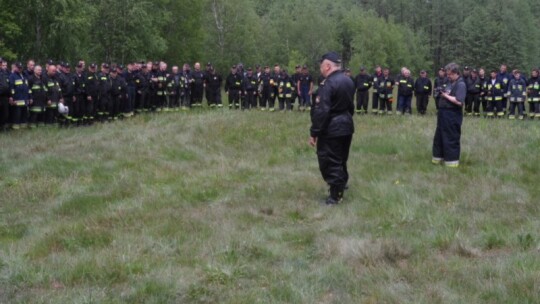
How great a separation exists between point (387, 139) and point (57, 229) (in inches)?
343

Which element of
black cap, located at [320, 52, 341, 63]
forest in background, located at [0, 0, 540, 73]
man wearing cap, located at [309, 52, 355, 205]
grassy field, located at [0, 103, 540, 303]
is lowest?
grassy field, located at [0, 103, 540, 303]

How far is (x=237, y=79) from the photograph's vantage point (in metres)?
23.3

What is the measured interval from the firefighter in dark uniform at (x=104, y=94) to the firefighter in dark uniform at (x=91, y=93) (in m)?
0.13

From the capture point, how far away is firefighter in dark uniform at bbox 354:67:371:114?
72.2 feet

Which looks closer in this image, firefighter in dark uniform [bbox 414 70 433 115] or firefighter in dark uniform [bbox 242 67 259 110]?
firefighter in dark uniform [bbox 414 70 433 115]

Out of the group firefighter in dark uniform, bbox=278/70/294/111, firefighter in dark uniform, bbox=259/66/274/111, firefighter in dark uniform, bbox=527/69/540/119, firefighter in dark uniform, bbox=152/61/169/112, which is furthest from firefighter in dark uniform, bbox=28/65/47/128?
firefighter in dark uniform, bbox=527/69/540/119

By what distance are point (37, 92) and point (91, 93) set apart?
6.74 ft

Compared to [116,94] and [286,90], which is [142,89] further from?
[286,90]

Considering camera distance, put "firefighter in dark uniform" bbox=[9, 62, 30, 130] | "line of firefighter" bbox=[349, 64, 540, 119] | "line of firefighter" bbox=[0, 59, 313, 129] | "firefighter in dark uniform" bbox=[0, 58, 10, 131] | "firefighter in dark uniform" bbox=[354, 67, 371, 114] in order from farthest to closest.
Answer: "firefighter in dark uniform" bbox=[354, 67, 371, 114] → "line of firefighter" bbox=[349, 64, 540, 119] → "line of firefighter" bbox=[0, 59, 313, 129] → "firefighter in dark uniform" bbox=[9, 62, 30, 130] → "firefighter in dark uniform" bbox=[0, 58, 10, 131]

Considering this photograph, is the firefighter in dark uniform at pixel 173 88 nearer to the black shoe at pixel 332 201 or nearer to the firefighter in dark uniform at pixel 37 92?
the firefighter in dark uniform at pixel 37 92

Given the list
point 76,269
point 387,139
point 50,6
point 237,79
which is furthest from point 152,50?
point 76,269

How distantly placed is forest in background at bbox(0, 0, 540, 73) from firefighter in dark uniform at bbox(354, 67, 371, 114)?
17.6m

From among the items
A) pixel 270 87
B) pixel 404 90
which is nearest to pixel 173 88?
pixel 270 87

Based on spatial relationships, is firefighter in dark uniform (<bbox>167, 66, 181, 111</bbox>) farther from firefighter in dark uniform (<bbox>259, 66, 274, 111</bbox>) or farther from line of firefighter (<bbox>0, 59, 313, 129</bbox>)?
Result: firefighter in dark uniform (<bbox>259, 66, 274, 111</bbox>)
